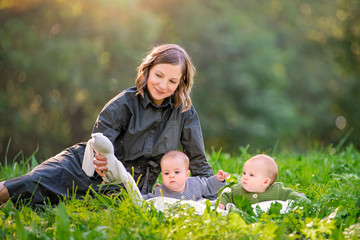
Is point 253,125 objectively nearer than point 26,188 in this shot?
No

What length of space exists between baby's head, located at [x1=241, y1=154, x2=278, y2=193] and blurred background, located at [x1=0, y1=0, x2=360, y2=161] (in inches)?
186

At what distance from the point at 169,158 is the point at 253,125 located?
11.7 meters

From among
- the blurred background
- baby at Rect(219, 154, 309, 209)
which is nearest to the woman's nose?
baby at Rect(219, 154, 309, 209)

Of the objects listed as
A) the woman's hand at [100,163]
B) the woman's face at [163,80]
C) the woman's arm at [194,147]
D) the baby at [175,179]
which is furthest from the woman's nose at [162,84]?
the woman's hand at [100,163]

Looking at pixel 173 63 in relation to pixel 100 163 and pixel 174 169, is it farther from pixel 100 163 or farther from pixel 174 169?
pixel 100 163

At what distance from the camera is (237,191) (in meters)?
3.15

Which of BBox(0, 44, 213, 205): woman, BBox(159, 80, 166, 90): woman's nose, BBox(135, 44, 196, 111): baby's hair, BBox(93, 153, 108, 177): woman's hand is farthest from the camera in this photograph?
BBox(135, 44, 196, 111): baby's hair

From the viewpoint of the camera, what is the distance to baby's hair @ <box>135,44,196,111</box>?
3.61m

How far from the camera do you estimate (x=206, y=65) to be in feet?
51.3

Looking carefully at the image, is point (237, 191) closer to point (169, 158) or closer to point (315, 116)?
point (169, 158)

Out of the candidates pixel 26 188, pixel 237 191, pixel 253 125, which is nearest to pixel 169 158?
pixel 237 191

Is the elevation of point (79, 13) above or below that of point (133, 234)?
above

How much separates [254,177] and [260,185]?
7 centimetres

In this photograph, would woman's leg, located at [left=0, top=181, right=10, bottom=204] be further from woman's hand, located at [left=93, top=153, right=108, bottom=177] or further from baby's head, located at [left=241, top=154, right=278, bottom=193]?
baby's head, located at [left=241, top=154, right=278, bottom=193]
